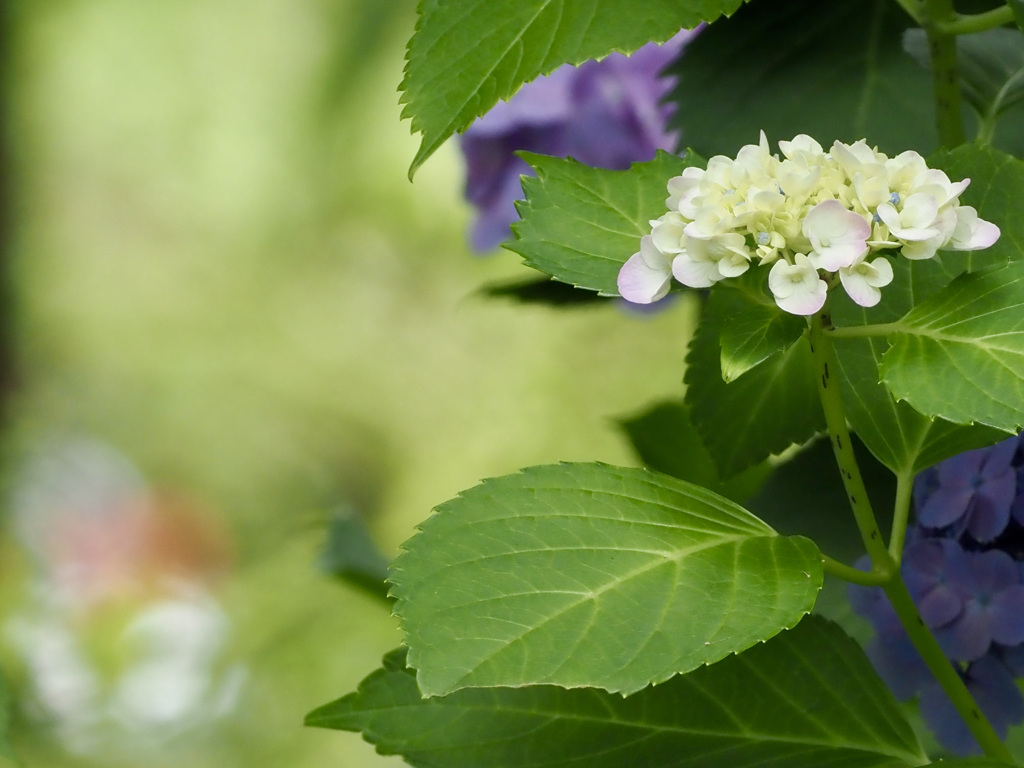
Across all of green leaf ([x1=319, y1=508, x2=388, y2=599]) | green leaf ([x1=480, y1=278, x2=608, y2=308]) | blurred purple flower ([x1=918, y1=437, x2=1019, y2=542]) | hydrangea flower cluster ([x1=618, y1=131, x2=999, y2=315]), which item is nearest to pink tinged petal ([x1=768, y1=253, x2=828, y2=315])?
hydrangea flower cluster ([x1=618, y1=131, x2=999, y2=315])

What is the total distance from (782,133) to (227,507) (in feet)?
5.84

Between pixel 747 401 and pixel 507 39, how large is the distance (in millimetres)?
105

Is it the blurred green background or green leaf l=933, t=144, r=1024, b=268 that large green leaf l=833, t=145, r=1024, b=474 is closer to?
green leaf l=933, t=144, r=1024, b=268

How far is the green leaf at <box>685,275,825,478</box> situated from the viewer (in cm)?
30

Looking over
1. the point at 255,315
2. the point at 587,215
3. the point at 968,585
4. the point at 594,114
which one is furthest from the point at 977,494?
the point at 255,315

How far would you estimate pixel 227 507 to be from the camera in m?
2.02

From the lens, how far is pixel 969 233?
23cm

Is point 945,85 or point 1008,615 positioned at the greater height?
point 945,85

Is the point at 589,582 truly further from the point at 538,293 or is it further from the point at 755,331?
the point at 538,293

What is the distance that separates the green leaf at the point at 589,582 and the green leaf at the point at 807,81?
0.51 ft

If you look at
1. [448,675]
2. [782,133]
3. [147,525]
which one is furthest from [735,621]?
[147,525]

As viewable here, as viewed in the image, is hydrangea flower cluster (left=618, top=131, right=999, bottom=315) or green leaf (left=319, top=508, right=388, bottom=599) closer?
hydrangea flower cluster (left=618, top=131, right=999, bottom=315)

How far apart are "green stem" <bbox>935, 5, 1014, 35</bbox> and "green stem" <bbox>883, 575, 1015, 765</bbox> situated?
141 millimetres

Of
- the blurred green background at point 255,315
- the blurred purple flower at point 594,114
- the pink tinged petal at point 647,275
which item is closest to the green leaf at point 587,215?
the pink tinged petal at point 647,275
